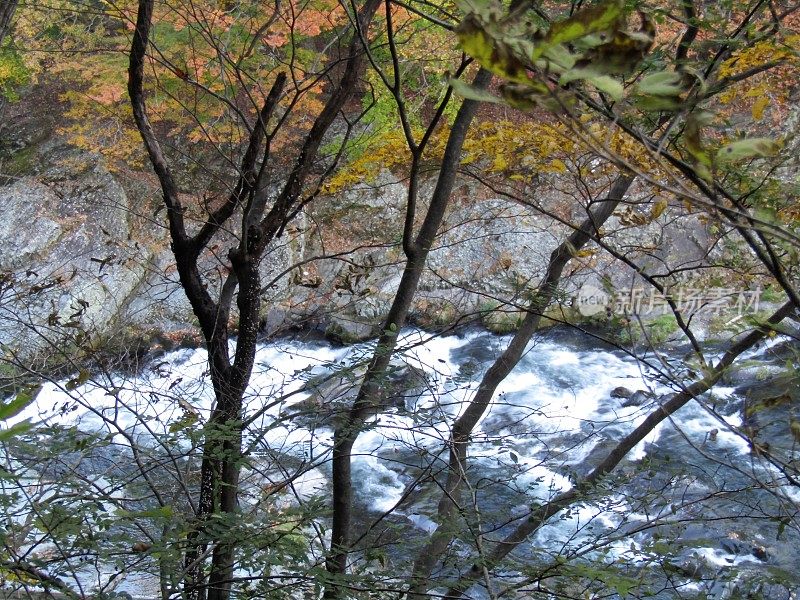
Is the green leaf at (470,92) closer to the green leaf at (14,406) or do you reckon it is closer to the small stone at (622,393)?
the green leaf at (14,406)

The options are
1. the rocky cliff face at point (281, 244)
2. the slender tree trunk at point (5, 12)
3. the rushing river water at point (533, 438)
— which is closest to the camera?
the slender tree trunk at point (5, 12)

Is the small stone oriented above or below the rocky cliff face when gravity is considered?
below

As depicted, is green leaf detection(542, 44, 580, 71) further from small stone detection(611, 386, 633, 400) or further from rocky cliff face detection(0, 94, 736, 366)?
rocky cliff face detection(0, 94, 736, 366)

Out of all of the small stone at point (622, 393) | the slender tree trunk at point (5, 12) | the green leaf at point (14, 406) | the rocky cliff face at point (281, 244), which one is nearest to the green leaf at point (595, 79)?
the green leaf at point (14, 406)

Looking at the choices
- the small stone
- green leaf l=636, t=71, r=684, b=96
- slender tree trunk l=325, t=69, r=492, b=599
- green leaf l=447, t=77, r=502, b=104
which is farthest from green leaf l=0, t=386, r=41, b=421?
the small stone

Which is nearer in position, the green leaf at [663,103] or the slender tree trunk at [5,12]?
the green leaf at [663,103]

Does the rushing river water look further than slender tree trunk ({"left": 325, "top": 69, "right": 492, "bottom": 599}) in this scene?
Yes

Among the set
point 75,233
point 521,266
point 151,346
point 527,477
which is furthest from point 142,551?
point 75,233

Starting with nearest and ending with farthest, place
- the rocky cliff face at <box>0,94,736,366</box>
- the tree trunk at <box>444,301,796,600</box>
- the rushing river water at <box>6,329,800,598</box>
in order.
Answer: the tree trunk at <box>444,301,796,600</box>
the rushing river water at <box>6,329,800,598</box>
the rocky cliff face at <box>0,94,736,366</box>

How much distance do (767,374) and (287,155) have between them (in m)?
6.20

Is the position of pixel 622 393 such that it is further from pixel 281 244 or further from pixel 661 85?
pixel 661 85

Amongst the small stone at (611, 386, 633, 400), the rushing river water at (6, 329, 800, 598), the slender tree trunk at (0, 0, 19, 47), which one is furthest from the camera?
the small stone at (611, 386, 633, 400)

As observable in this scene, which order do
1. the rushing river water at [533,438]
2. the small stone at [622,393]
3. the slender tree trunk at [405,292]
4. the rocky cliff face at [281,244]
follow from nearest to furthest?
the slender tree trunk at [405,292]
the rushing river water at [533,438]
the small stone at [622,393]
the rocky cliff face at [281,244]

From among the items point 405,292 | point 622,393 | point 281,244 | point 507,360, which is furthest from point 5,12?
point 281,244
